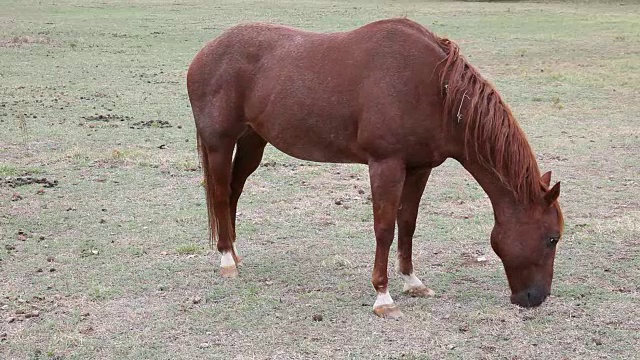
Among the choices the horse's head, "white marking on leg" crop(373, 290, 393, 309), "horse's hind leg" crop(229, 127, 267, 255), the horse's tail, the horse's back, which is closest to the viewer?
the horse's head

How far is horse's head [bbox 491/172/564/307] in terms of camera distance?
181 inches

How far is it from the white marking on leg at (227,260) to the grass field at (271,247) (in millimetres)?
152

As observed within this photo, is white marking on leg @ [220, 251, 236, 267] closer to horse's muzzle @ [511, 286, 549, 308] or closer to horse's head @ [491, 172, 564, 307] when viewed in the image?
horse's head @ [491, 172, 564, 307]

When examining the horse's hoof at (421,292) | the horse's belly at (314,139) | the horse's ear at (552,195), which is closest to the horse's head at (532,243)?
the horse's ear at (552,195)

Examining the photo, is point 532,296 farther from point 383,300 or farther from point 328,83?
point 328,83

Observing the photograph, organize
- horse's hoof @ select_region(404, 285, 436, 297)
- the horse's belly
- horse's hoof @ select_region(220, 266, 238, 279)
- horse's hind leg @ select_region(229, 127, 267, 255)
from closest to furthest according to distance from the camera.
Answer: the horse's belly
horse's hoof @ select_region(404, 285, 436, 297)
horse's hoof @ select_region(220, 266, 238, 279)
horse's hind leg @ select_region(229, 127, 267, 255)

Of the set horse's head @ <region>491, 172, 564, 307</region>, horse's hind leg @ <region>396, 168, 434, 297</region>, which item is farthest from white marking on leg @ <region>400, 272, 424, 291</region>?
horse's head @ <region>491, 172, 564, 307</region>

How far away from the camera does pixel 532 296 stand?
4703 millimetres

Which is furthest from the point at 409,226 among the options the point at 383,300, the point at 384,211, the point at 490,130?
the point at 490,130

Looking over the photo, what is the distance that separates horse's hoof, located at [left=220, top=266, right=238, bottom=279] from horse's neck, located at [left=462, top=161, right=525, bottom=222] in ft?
6.36

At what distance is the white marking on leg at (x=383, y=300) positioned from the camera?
486 cm

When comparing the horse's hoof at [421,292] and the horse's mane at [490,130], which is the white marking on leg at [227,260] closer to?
the horse's hoof at [421,292]

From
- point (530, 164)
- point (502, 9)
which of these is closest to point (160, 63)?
point (530, 164)

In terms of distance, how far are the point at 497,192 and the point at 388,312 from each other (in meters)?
1.03
